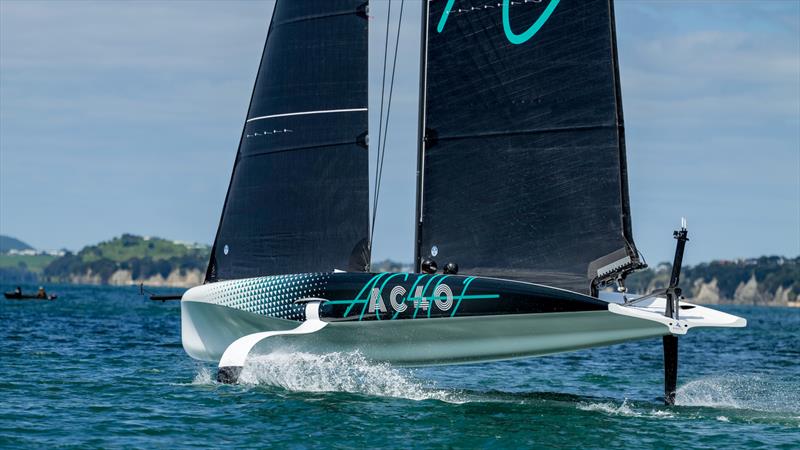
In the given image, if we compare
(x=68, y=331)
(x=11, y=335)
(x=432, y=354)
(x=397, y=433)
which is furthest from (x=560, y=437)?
(x=68, y=331)

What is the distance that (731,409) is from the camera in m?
19.1

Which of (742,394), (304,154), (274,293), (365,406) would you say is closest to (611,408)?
(365,406)

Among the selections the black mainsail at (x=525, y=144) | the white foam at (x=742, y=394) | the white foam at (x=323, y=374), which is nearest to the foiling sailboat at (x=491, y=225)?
the black mainsail at (x=525, y=144)

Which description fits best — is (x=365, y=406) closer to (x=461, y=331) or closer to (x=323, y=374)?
(x=461, y=331)

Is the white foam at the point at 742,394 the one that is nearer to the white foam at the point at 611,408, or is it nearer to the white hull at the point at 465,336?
the white foam at the point at 611,408

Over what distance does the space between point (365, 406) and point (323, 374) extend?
6.88 ft

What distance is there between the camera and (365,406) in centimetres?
1797

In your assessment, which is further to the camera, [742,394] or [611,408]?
[742,394]

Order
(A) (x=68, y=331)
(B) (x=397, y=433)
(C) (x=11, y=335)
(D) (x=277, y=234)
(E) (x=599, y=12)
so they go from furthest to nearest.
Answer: (A) (x=68, y=331) < (C) (x=11, y=335) < (D) (x=277, y=234) < (E) (x=599, y=12) < (B) (x=397, y=433)

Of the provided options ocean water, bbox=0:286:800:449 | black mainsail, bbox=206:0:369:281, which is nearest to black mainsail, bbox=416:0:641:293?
black mainsail, bbox=206:0:369:281

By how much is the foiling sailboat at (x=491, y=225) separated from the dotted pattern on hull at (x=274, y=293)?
2cm

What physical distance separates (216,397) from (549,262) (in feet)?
17.9

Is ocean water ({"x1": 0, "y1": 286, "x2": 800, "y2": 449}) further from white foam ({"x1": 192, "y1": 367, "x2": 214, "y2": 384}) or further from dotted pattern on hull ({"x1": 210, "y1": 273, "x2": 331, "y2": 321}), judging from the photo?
dotted pattern on hull ({"x1": 210, "y1": 273, "x2": 331, "y2": 321})

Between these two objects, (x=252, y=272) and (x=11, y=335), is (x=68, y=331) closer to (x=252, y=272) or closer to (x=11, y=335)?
(x=11, y=335)
